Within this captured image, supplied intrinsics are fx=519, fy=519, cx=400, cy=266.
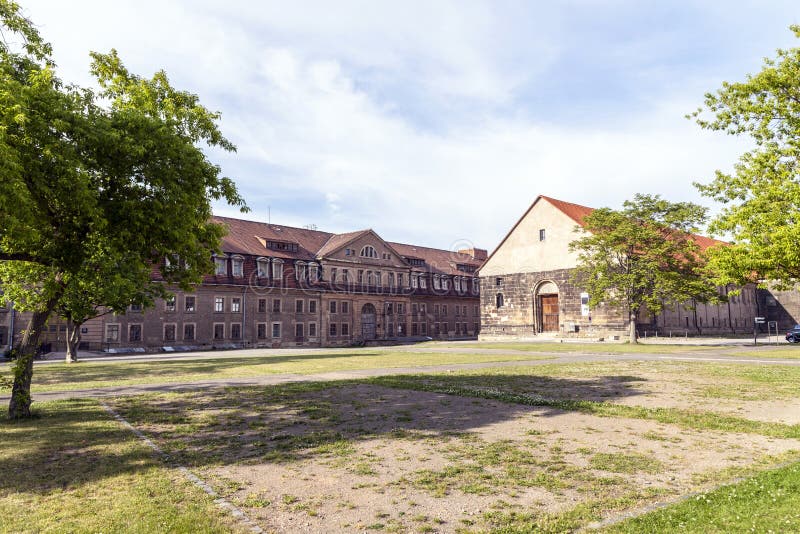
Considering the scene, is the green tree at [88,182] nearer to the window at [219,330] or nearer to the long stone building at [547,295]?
the window at [219,330]

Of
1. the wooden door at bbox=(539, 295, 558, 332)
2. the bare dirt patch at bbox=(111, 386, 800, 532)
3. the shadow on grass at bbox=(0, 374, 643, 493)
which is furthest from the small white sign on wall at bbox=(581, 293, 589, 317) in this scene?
the bare dirt patch at bbox=(111, 386, 800, 532)

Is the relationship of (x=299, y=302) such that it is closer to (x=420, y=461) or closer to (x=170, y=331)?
(x=170, y=331)

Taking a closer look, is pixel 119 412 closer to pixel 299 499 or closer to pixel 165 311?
pixel 299 499

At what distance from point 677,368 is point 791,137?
33.5 feet

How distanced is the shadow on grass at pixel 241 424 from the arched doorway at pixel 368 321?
50.8m

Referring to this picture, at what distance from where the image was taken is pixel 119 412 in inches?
498

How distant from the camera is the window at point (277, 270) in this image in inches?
2331

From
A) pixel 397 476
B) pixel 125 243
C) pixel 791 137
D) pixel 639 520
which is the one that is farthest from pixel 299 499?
pixel 791 137

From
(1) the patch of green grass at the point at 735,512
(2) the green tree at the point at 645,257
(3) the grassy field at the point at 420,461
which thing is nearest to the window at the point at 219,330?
(2) the green tree at the point at 645,257

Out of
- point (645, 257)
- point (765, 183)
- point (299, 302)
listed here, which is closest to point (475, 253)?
point (299, 302)

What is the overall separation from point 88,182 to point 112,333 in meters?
44.7

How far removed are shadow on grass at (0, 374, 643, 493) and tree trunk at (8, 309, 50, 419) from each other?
435 mm

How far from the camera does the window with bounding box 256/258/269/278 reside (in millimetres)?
57844

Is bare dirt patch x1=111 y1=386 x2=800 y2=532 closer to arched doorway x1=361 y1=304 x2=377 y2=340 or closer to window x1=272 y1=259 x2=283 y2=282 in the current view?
window x1=272 y1=259 x2=283 y2=282
